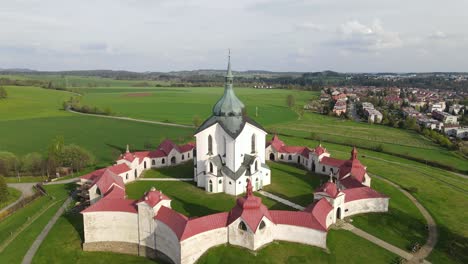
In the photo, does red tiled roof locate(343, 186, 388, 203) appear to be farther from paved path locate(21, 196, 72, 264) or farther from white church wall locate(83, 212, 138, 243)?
paved path locate(21, 196, 72, 264)

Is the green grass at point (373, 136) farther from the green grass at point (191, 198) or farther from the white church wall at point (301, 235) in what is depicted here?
the white church wall at point (301, 235)

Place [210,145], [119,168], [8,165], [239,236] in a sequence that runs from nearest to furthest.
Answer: [239,236], [210,145], [119,168], [8,165]

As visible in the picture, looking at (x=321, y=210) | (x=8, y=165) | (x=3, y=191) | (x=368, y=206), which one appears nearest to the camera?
(x=321, y=210)

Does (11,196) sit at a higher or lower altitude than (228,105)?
lower

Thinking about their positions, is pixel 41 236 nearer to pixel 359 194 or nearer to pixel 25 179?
pixel 25 179

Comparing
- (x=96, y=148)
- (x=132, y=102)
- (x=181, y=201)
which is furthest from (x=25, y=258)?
(x=132, y=102)

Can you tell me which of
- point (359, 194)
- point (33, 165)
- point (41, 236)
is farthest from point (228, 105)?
point (33, 165)
